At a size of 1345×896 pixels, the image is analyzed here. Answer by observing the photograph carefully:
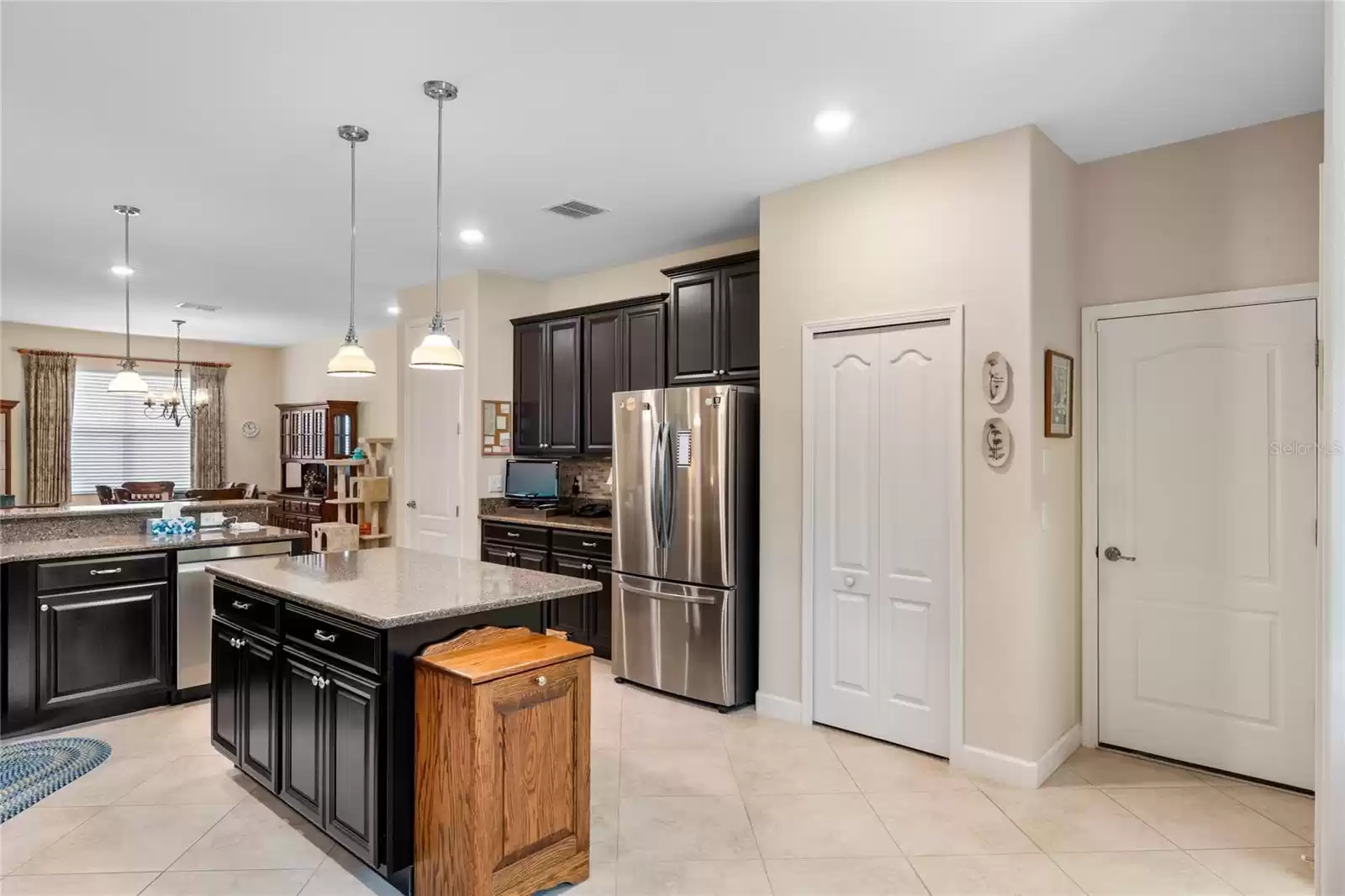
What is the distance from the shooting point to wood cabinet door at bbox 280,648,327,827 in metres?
2.63

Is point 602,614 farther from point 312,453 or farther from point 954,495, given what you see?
point 312,453

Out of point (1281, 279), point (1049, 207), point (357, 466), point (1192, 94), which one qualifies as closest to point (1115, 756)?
point (1281, 279)

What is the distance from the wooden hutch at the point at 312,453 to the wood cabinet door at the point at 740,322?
18.1 feet

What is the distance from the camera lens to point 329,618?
259 centimetres

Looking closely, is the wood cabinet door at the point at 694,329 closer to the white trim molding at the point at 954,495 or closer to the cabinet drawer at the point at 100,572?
the white trim molding at the point at 954,495

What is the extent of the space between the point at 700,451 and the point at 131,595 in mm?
3065

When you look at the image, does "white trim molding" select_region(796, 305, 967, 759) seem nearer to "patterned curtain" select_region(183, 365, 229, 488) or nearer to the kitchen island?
the kitchen island

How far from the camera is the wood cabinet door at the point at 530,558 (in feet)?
17.6

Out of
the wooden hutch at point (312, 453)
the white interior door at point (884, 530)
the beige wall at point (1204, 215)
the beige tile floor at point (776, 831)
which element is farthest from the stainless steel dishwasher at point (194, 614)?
the beige wall at point (1204, 215)

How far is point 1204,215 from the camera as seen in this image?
338cm

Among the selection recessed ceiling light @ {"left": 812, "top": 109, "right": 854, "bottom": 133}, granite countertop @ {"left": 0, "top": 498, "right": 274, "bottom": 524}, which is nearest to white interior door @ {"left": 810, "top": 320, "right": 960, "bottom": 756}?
recessed ceiling light @ {"left": 812, "top": 109, "right": 854, "bottom": 133}

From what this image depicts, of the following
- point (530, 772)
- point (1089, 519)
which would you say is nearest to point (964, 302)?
point (1089, 519)

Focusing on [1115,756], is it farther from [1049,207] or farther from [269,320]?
[269,320]

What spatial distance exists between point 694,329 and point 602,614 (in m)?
1.95
